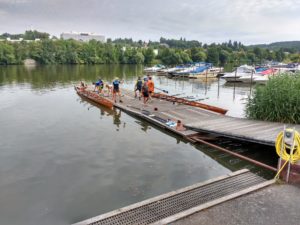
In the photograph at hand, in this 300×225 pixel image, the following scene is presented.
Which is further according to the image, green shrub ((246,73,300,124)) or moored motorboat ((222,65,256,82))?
moored motorboat ((222,65,256,82))

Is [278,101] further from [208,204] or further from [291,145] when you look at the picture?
[208,204]

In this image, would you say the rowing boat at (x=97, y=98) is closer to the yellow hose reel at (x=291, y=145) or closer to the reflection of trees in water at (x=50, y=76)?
the reflection of trees in water at (x=50, y=76)

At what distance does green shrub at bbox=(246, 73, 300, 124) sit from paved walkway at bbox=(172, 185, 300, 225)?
5.82m

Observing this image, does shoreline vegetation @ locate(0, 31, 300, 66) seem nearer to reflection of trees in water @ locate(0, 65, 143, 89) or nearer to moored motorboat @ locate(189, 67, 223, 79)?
reflection of trees in water @ locate(0, 65, 143, 89)

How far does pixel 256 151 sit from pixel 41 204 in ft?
24.2

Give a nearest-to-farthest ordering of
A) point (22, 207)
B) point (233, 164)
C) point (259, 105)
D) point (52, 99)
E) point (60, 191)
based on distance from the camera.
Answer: point (22, 207) → point (60, 191) → point (233, 164) → point (259, 105) → point (52, 99)

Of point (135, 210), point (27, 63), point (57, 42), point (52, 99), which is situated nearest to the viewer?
point (135, 210)

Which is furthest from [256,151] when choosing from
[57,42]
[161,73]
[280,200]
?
[57,42]

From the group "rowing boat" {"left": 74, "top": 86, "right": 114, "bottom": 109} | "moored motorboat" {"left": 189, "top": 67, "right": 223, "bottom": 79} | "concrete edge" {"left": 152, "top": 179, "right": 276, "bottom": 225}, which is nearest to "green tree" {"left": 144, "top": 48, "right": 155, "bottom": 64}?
"moored motorboat" {"left": 189, "top": 67, "right": 223, "bottom": 79}

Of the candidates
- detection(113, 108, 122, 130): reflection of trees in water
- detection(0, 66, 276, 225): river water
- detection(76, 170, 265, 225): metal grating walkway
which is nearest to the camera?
detection(76, 170, 265, 225): metal grating walkway

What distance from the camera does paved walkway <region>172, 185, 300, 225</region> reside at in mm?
4820

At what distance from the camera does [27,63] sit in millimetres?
72938

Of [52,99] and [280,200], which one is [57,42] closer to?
[52,99]

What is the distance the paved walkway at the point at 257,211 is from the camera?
15.8 feet
